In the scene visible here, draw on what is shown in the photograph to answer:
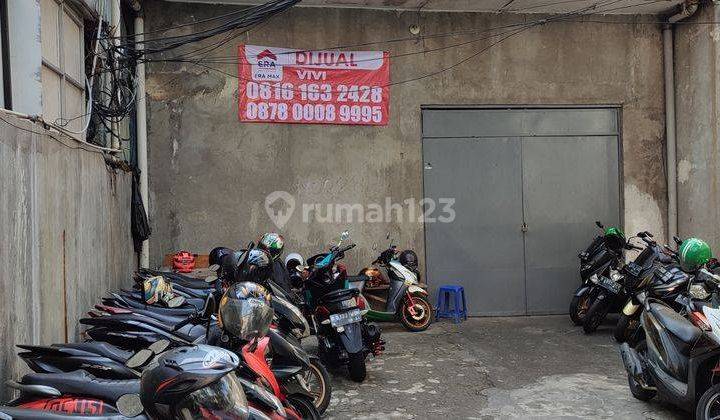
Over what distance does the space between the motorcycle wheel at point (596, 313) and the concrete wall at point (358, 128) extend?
7.37 feet

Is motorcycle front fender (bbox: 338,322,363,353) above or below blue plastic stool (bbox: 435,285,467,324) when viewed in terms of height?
above

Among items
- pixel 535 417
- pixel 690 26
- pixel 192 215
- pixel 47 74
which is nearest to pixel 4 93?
pixel 47 74

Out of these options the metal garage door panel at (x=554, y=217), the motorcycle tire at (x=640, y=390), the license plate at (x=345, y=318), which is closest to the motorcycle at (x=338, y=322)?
the license plate at (x=345, y=318)

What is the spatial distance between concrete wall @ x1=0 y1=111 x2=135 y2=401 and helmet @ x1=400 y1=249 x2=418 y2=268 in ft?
13.0

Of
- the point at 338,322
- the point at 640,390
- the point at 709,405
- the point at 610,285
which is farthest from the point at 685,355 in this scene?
the point at 610,285

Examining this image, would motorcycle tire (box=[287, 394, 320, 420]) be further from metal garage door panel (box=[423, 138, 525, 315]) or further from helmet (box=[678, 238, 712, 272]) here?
metal garage door panel (box=[423, 138, 525, 315])

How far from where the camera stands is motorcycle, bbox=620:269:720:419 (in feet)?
14.7

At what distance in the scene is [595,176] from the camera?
396 inches

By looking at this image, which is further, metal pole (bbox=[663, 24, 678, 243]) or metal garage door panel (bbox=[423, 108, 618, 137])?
metal pole (bbox=[663, 24, 678, 243])

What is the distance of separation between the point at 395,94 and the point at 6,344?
6.92 metres

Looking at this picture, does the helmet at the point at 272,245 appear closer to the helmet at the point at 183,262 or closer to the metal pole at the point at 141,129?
the helmet at the point at 183,262

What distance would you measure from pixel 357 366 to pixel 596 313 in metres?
3.89

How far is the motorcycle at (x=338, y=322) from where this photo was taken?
597 cm

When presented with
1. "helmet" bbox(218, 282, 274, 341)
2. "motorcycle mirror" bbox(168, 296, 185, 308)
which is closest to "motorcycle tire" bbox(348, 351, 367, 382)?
"motorcycle mirror" bbox(168, 296, 185, 308)
